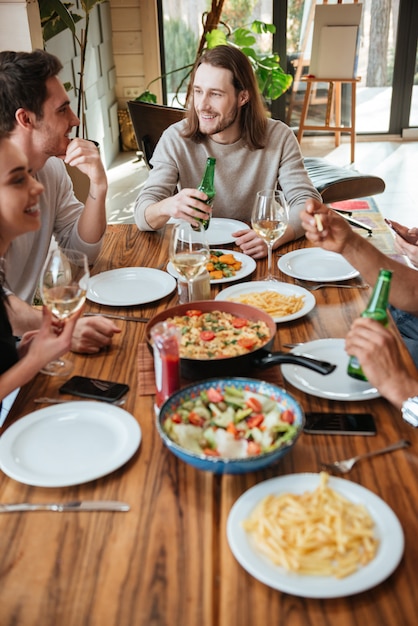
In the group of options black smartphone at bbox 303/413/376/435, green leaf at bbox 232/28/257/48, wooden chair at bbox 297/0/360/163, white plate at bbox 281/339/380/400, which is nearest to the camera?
black smartphone at bbox 303/413/376/435

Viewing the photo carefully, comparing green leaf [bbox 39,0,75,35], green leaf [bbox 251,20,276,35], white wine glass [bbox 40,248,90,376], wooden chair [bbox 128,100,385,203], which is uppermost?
green leaf [bbox 39,0,75,35]

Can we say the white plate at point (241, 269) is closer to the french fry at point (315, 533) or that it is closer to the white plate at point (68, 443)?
the white plate at point (68, 443)

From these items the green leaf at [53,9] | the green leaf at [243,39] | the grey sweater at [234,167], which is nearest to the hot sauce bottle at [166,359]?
the grey sweater at [234,167]

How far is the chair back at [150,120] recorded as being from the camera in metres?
3.49

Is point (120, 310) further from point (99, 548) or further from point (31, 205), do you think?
point (99, 548)

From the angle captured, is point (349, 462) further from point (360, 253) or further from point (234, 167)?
point (234, 167)

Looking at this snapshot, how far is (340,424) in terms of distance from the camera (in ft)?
4.01

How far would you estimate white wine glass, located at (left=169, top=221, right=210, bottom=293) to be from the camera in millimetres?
1618

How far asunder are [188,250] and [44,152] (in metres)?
0.79

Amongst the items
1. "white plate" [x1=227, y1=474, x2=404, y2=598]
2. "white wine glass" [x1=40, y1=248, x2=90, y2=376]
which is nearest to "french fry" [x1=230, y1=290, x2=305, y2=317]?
"white wine glass" [x1=40, y1=248, x2=90, y2=376]

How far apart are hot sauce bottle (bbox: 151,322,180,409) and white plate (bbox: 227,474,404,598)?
307 millimetres

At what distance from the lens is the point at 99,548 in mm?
958

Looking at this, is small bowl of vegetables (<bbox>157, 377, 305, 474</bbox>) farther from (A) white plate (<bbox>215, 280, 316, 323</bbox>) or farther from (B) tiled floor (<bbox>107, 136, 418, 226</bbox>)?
(B) tiled floor (<bbox>107, 136, 418, 226</bbox>)

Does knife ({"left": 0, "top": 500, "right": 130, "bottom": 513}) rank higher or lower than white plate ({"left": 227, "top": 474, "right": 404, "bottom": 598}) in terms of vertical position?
lower
